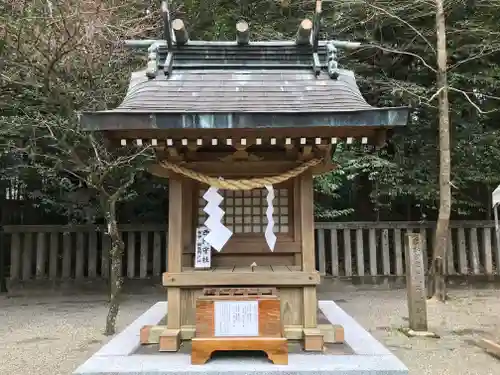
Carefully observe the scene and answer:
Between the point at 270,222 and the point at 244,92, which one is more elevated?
the point at 244,92

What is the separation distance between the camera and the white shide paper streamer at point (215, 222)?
428cm

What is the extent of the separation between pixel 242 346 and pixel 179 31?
310 centimetres

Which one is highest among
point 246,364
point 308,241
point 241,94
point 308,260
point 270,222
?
point 241,94

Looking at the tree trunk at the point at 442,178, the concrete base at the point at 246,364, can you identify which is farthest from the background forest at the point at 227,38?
the concrete base at the point at 246,364

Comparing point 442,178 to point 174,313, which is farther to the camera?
point 442,178

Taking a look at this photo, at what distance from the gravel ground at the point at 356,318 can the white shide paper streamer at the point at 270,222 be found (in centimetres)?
197

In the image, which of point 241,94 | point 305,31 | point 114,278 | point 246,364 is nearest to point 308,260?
point 246,364

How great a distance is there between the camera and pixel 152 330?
444 centimetres

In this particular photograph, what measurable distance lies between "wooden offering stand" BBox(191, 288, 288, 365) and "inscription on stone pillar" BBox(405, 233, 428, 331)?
284 centimetres

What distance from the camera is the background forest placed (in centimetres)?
733

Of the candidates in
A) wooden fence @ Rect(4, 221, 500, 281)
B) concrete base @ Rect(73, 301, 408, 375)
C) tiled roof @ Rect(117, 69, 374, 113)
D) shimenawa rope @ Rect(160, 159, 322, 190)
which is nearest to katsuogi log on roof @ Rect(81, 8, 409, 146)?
tiled roof @ Rect(117, 69, 374, 113)

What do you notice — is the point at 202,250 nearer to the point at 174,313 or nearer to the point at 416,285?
the point at 174,313

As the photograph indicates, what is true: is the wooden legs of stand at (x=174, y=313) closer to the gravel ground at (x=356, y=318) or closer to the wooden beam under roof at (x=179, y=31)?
the gravel ground at (x=356, y=318)

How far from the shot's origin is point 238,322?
3.91 m
